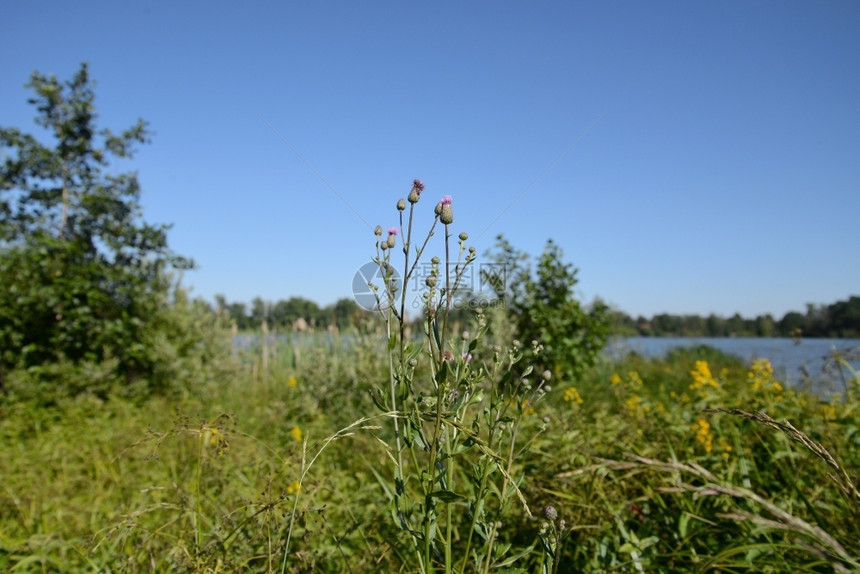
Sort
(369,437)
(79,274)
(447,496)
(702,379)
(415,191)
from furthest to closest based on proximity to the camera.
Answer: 1. (79,274)
2. (369,437)
3. (702,379)
4. (415,191)
5. (447,496)

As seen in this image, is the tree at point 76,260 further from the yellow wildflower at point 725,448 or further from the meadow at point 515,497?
the yellow wildflower at point 725,448

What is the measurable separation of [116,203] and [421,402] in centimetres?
590

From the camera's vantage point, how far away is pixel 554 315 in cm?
558

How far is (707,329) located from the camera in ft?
76.8

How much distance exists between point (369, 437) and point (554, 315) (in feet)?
9.59

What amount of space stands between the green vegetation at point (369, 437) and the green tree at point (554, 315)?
27mm

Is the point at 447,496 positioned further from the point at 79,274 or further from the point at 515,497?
the point at 79,274

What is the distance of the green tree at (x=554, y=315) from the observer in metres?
5.53

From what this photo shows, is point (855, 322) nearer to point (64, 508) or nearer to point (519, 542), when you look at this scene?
point (519, 542)

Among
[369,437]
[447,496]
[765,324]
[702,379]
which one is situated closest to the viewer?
[447,496]

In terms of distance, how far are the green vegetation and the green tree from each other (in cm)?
3

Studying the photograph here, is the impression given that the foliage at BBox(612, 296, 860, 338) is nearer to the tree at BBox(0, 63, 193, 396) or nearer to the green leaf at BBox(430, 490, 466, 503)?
the green leaf at BBox(430, 490, 466, 503)

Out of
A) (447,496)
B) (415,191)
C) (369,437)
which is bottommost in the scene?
(369,437)

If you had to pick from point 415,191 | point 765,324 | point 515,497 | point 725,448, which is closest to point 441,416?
point 415,191
